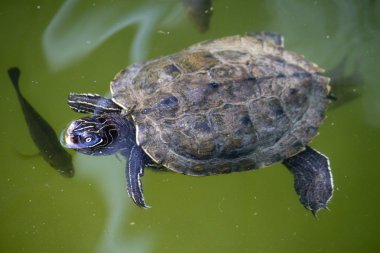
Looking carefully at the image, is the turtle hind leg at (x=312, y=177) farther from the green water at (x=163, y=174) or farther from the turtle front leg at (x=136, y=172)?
the turtle front leg at (x=136, y=172)

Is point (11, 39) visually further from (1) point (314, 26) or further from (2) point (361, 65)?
(2) point (361, 65)

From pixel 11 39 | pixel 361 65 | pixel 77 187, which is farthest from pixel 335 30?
pixel 11 39

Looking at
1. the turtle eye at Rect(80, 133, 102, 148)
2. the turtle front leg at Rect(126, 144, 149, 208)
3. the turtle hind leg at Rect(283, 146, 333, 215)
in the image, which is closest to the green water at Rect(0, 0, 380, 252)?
the turtle hind leg at Rect(283, 146, 333, 215)

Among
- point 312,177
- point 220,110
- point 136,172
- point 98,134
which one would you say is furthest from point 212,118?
point 312,177

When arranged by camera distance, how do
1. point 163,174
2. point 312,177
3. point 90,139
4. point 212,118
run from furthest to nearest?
1. point 163,174
2. point 312,177
3. point 90,139
4. point 212,118

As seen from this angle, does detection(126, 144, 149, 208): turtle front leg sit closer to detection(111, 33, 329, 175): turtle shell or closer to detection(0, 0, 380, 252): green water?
detection(111, 33, 329, 175): turtle shell

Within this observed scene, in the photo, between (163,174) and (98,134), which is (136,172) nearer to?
(98,134)
